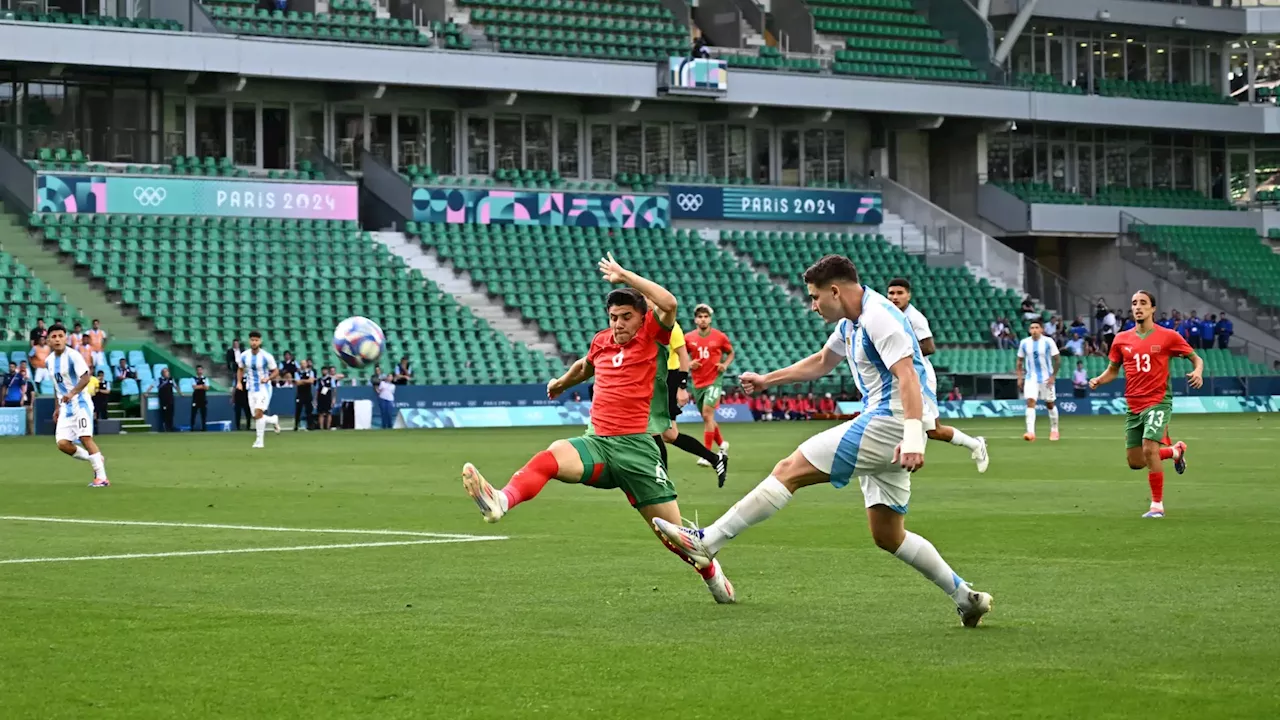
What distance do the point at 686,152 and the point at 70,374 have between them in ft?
129

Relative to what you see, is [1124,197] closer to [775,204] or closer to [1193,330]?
[1193,330]

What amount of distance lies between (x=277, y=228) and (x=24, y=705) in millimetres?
42971

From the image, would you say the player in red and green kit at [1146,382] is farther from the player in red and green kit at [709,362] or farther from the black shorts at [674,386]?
the player in red and green kit at [709,362]

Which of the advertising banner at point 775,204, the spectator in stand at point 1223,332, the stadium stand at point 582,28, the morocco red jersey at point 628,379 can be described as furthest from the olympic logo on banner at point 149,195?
the morocco red jersey at point 628,379

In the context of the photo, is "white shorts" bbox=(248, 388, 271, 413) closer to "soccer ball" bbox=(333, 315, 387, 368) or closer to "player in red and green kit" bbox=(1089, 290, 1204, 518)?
"soccer ball" bbox=(333, 315, 387, 368)

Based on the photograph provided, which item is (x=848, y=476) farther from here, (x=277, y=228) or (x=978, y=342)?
(x=978, y=342)

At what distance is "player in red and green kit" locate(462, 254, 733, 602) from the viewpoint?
1106 centimetres

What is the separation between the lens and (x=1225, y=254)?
6444cm

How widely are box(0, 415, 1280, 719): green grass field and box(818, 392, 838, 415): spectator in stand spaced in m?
28.1

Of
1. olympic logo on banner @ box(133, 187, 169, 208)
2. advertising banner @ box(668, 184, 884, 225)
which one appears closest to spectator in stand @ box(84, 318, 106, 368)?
olympic logo on banner @ box(133, 187, 169, 208)

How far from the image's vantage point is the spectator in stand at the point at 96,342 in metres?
38.9

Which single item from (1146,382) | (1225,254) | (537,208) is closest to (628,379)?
(1146,382)

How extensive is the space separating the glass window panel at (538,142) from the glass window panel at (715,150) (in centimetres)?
588

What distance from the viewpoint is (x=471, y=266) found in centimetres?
5128
